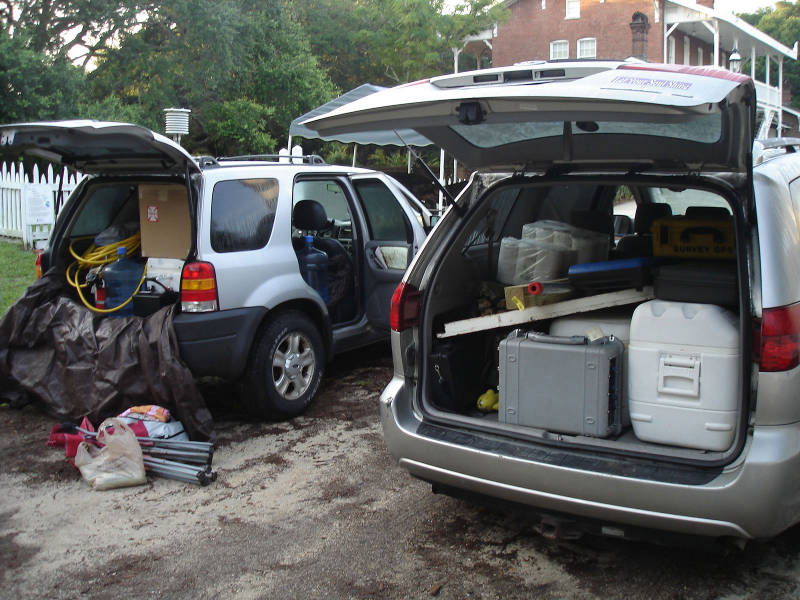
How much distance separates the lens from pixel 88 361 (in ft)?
17.4

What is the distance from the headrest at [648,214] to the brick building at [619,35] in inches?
1100

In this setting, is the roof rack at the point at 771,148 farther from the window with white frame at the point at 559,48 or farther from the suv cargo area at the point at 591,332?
the window with white frame at the point at 559,48

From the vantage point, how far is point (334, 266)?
6492mm

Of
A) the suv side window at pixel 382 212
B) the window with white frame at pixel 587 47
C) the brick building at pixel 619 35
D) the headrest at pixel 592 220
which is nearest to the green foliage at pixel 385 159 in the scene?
the brick building at pixel 619 35

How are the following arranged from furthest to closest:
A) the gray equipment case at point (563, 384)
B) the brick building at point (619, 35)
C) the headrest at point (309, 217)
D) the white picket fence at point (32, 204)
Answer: the brick building at point (619, 35) → the white picket fence at point (32, 204) → the headrest at point (309, 217) → the gray equipment case at point (563, 384)

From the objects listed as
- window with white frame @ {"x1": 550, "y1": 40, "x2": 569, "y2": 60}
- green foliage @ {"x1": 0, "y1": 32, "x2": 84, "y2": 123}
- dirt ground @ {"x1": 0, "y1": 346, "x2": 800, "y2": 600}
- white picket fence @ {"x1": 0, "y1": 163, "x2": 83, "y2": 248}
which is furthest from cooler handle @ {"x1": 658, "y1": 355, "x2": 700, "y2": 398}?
window with white frame @ {"x1": 550, "y1": 40, "x2": 569, "y2": 60}

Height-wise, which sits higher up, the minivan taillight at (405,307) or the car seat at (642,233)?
the car seat at (642,233)

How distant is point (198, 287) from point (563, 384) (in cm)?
259

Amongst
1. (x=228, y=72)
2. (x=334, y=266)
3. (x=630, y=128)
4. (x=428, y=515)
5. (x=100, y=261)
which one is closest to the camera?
(x=630, y=128)

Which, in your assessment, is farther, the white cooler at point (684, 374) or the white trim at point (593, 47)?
the white trim at point (593, 47)

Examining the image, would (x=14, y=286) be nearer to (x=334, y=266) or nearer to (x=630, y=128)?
(x=334, y=266)

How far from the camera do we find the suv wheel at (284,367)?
5.38 metres

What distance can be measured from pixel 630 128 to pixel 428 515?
84.1 inches

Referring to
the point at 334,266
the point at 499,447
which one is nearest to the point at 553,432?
the point at 499,447
